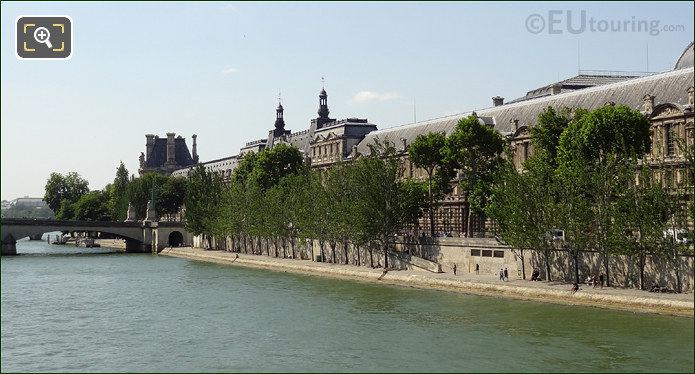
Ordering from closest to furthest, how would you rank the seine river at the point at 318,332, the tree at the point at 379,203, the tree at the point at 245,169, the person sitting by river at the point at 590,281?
the seine river at the point at 318,332 < the person sitting by river at the point at 590,281 < the tree at the point at 379,203 < the tree at the point at 245,169

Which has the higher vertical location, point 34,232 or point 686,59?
point 686,59

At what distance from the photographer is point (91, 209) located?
18700 cm

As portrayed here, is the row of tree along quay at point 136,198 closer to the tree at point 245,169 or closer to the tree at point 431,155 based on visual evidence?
the tree at point 245,169

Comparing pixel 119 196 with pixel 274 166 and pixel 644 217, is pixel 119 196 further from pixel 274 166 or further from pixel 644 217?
pixel 644 217

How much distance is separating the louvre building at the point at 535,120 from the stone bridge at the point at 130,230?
77.2ft

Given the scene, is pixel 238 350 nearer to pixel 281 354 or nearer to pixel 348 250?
pixel 281 354

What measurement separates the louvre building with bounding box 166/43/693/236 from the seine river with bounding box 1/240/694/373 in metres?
14.1

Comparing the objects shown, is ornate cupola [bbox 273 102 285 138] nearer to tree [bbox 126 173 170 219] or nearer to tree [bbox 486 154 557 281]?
tree [bbox 126 173 170 219]

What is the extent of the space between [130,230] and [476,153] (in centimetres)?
7087

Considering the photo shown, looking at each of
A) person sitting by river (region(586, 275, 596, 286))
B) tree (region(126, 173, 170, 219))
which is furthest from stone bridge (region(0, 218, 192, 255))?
person sitting by river (region(586, 275, 596, 286))

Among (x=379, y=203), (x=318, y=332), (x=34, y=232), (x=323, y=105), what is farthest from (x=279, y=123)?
(x=318, y=332)

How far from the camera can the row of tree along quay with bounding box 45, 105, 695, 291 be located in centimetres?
5838

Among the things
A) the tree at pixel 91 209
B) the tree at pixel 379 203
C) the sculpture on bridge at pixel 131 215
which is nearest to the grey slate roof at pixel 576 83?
the tree at pixel 379 203

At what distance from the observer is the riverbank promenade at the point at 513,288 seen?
52312 mm
